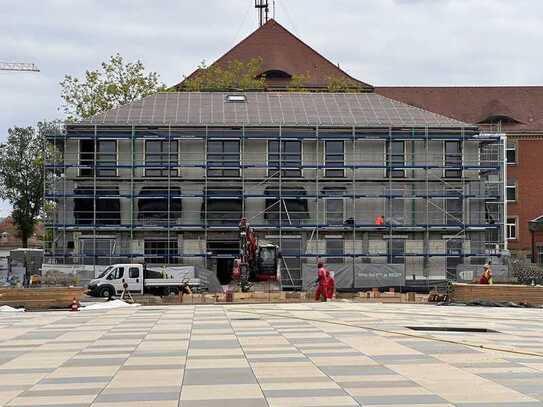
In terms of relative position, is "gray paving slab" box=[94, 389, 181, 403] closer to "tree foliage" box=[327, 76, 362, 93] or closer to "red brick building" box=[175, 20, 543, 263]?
"red brick building" box=[175, 20, 543, 263]

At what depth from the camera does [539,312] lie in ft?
93.3

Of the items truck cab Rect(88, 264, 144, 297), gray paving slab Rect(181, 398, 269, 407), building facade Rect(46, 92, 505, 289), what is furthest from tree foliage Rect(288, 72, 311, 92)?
gray paving slab Rect(181, 398, 269, 407)

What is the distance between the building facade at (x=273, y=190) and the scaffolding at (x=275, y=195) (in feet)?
0.22

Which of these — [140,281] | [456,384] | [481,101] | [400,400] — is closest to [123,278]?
[140,281]

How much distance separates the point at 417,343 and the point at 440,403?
640cm

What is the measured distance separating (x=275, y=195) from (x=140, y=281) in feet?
41.3

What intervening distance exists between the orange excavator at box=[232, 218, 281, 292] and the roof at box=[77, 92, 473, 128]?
10961 mm

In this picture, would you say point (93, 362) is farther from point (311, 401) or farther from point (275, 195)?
point (275, 195)

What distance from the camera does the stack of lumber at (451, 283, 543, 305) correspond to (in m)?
32.4

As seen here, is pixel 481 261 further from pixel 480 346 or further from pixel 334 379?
pixel 334 379

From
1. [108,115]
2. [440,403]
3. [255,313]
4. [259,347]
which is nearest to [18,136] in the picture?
[108,115]

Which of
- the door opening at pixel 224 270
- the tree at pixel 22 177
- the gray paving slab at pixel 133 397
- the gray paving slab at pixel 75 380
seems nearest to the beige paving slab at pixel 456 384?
the gray paving slab at pixel 133 397

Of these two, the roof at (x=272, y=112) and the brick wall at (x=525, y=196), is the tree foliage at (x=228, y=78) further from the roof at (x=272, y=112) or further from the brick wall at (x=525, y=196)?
the brick wall at (x=525, y=196)

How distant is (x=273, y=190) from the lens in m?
55.7
